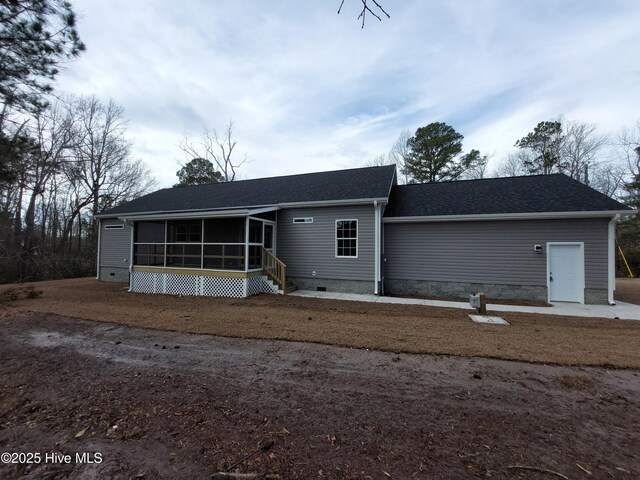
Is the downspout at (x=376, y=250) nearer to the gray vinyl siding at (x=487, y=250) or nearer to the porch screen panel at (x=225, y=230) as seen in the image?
the gray vinyl siding at (x=487, y=250)

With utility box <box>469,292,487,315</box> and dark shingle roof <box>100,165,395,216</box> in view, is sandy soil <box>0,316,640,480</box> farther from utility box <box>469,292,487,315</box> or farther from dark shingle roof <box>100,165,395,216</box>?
dark shingle roof <box>100,165,395,216</box>

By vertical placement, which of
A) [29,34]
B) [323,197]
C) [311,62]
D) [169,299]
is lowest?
[169,299]

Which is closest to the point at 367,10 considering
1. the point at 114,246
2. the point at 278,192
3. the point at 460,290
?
the point at 460,290

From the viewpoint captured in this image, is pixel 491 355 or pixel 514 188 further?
pixel 514 188

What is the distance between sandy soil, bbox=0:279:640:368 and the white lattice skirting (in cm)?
80

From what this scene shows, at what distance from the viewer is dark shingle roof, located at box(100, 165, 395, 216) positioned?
459 inches

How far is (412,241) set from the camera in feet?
36.5

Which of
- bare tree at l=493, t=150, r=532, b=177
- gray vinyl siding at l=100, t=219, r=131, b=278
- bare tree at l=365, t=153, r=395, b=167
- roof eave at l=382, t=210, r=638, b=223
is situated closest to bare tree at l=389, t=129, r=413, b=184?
bare tree at l=365, t=153, r=395, b=167

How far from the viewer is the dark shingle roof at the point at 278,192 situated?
1166 cm

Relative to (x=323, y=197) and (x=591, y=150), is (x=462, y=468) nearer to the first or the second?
(x=323, y=197)

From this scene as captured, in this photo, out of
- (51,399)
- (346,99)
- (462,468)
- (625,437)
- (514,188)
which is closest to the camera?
(462,468)

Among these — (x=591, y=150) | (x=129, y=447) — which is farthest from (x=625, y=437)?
(x=591, y=150)

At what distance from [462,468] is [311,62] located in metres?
10.8

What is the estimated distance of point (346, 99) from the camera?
1338cm
